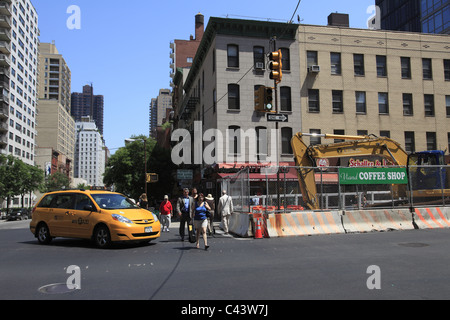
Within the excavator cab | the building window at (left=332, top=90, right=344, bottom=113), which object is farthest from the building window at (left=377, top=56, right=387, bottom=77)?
the excavator cab

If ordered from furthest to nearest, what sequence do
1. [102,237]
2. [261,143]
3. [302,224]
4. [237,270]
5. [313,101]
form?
[313,101]
[261,143]
[302,224]
[102,237]
[237,270]

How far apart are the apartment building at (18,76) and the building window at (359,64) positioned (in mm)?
67275

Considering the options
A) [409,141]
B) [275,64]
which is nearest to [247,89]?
[409,141]

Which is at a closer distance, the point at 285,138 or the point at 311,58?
the point at 285,138

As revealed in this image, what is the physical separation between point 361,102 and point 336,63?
3.77 m

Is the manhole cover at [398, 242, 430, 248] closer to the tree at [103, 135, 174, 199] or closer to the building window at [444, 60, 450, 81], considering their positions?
the building window at [444, 60, 450, 81]

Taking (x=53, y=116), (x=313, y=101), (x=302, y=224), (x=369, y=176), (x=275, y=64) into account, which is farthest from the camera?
(x=53, y=116)

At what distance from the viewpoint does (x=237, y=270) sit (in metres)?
7.39

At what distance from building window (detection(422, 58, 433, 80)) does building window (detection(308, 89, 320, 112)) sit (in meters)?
10.0

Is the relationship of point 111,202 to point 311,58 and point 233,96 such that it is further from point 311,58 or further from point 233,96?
point 311,58

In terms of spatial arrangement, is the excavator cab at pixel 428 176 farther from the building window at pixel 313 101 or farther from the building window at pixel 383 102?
the building window at pixel 383 102

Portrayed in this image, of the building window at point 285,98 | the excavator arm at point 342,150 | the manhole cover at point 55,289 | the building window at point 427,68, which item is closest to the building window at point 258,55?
the building window at point 285,98
